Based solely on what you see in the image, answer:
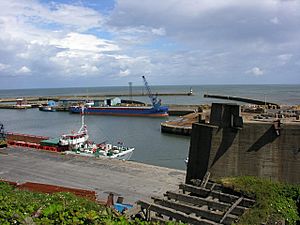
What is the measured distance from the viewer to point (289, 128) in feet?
38.4

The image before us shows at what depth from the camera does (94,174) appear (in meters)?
24.7

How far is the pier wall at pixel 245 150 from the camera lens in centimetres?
1172

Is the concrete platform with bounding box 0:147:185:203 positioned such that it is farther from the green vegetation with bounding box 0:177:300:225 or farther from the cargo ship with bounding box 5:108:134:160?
the green vegetation with bounding box 0:177:300:225

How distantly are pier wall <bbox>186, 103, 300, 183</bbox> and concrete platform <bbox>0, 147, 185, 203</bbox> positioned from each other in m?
7.00

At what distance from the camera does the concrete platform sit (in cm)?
2117

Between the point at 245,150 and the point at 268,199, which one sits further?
the point at 245,150

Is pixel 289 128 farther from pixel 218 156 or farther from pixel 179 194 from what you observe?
pixel 179 194

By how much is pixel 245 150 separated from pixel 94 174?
14579 millimetres

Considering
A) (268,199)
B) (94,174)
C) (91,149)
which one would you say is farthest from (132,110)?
(268,199)

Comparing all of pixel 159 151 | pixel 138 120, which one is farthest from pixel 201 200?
pixel 138 120

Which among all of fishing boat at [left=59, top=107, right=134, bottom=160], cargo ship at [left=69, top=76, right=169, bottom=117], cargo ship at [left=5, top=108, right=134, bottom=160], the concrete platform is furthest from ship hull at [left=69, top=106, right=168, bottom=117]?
the concrete platform

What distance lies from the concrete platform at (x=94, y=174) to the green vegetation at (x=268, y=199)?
28.0 feet

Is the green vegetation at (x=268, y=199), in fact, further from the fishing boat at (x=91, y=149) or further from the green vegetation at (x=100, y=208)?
the fishing boat at (x=91, y=149)

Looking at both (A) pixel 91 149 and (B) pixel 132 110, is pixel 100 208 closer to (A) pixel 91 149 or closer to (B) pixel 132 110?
(A) pixel 91 149
